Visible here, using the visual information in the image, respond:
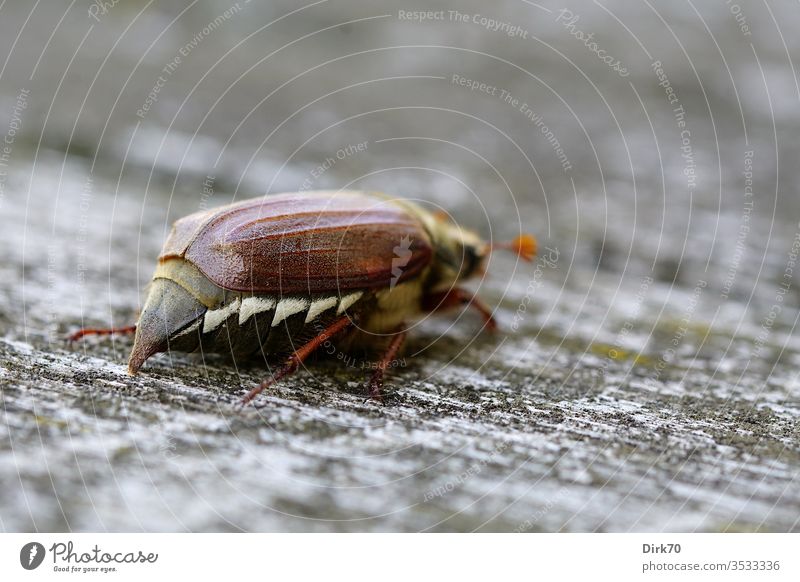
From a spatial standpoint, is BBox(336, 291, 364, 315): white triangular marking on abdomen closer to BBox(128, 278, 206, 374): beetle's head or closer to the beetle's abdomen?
the beetle's abdomen

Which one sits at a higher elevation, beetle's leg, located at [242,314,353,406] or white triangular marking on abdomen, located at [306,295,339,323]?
white triangular marking on abdomen, located at [306,295,339,323]

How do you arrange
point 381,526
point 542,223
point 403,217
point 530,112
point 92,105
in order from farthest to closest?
point 530,112 → point 92,105 → point 542,223 → point 403,217 → point 381,526

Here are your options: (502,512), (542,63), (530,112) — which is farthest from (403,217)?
(542,63)

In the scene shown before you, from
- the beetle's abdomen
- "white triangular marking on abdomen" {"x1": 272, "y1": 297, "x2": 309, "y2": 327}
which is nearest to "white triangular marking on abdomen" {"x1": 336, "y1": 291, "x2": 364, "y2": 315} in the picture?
the beetle's abdomen

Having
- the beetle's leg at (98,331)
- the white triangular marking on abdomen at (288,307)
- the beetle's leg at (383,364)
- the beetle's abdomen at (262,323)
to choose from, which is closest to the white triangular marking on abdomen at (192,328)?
the beetle's abdomen at (262,323)

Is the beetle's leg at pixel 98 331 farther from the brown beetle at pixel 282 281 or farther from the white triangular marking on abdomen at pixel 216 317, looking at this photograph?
the white triangular marking on abdomen at pixel 216 317

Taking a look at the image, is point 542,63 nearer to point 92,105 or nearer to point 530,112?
point 530,112
